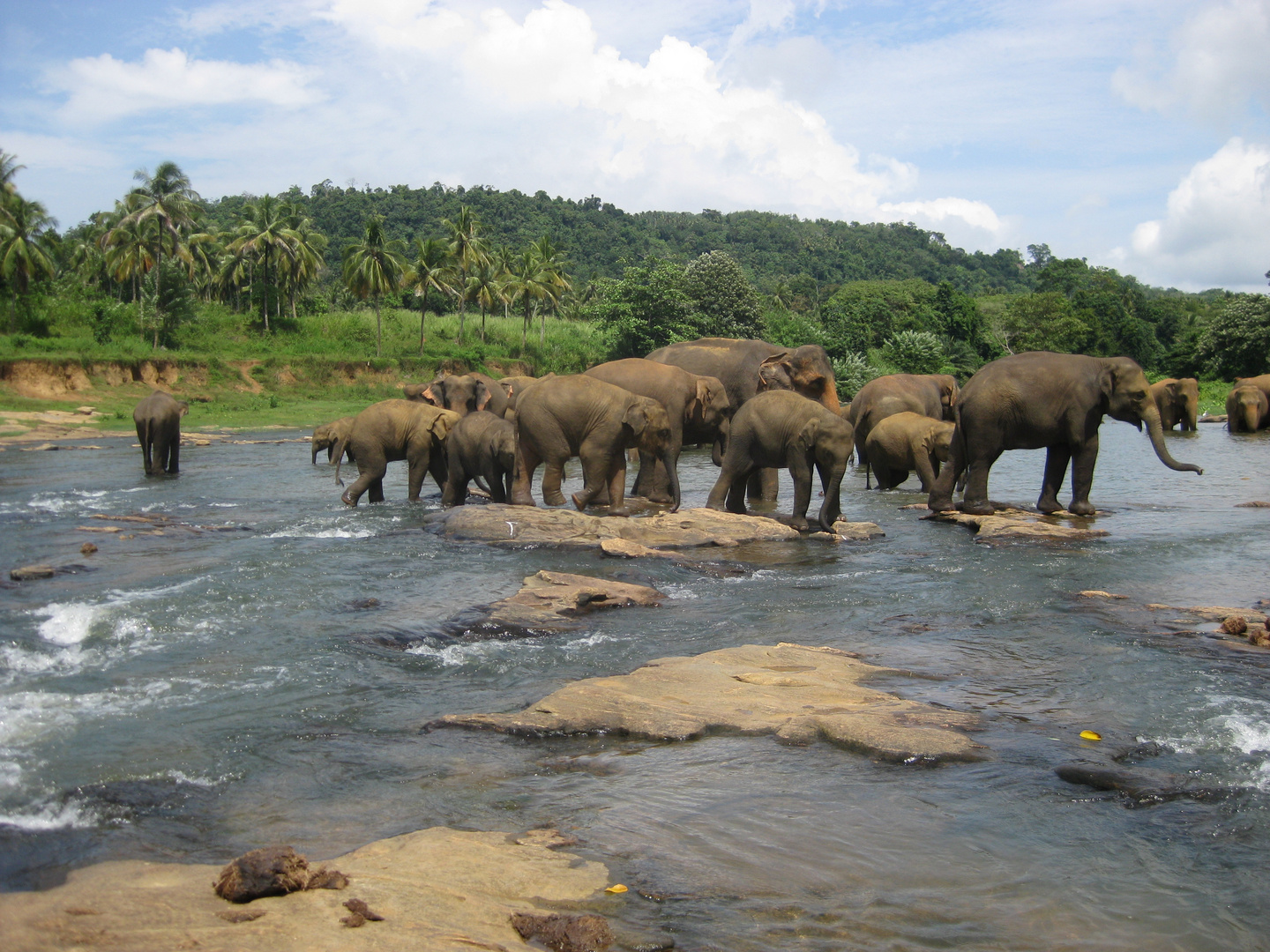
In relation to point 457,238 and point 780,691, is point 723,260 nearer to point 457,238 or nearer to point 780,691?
point 457,238

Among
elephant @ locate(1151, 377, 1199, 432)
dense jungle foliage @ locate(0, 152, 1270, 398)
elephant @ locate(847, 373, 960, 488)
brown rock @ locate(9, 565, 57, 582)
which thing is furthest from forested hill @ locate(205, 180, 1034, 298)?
brown rock @ locate(9, 565, 57, 582)

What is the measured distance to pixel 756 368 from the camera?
18.2 m

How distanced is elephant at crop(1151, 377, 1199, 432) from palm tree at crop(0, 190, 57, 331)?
47.6m

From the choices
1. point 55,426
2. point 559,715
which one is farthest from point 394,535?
point 55,426

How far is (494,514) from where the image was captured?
1288 cm

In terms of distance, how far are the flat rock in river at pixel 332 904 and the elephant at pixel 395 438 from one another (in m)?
12.2

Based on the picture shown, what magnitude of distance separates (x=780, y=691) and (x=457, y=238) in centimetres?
6309

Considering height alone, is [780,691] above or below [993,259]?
below

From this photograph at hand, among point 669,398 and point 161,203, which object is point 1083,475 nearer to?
point 669,398

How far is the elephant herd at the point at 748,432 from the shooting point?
13.4 m

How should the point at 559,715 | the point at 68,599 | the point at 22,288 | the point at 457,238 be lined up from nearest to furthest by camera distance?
the point at 559,715 < the point at 68,599 < the point at 22,288 < the point at 457,238

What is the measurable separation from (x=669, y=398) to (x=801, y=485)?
3.34 meters

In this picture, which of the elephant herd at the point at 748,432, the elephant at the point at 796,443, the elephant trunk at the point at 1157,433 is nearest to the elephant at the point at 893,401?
the elephant herd at the point at 748,432

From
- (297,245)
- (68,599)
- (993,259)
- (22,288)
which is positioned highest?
(993,259)
